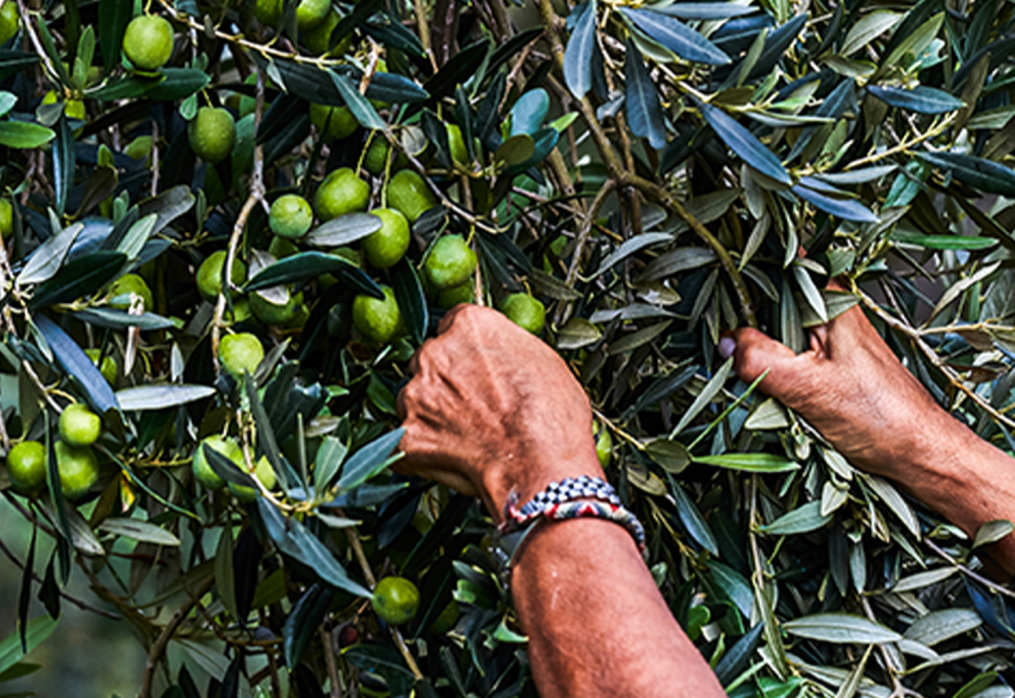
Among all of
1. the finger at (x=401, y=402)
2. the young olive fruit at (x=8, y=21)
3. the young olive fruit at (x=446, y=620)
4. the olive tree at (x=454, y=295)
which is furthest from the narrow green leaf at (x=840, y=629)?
the young olive fruit at (x=8, y=21)

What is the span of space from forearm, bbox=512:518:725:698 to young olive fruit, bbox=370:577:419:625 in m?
0.11

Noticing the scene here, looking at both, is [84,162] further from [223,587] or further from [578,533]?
[578,533]

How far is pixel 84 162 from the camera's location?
945 millimetres

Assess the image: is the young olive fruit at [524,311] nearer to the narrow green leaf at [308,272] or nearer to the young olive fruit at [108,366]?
the narrow green leaf at [308,272]

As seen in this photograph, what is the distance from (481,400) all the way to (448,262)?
0.13 m

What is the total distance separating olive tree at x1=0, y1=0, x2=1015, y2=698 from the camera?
740mm

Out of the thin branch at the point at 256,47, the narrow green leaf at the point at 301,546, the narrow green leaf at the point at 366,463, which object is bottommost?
the narrow green leaf at the point at 301,546

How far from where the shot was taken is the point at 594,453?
2.62 feet

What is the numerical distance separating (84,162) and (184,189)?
0.22m

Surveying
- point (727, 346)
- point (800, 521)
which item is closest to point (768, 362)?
point (727, 346)

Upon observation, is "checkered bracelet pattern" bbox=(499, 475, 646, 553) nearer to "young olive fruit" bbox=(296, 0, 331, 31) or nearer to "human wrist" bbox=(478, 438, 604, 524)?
"human wrist" bbox=(478, 438, 604, 524)

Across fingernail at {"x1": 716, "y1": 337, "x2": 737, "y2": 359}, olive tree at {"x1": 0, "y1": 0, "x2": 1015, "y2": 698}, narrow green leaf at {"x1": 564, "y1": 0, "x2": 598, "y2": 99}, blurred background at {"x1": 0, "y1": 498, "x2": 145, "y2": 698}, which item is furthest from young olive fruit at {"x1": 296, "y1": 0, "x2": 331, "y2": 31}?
blurred background at {"x1": 0, "y1": 498, "x2": 145, "y2": 698}

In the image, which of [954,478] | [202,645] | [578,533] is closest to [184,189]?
[578,533]

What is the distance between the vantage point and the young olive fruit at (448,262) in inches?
31.2
